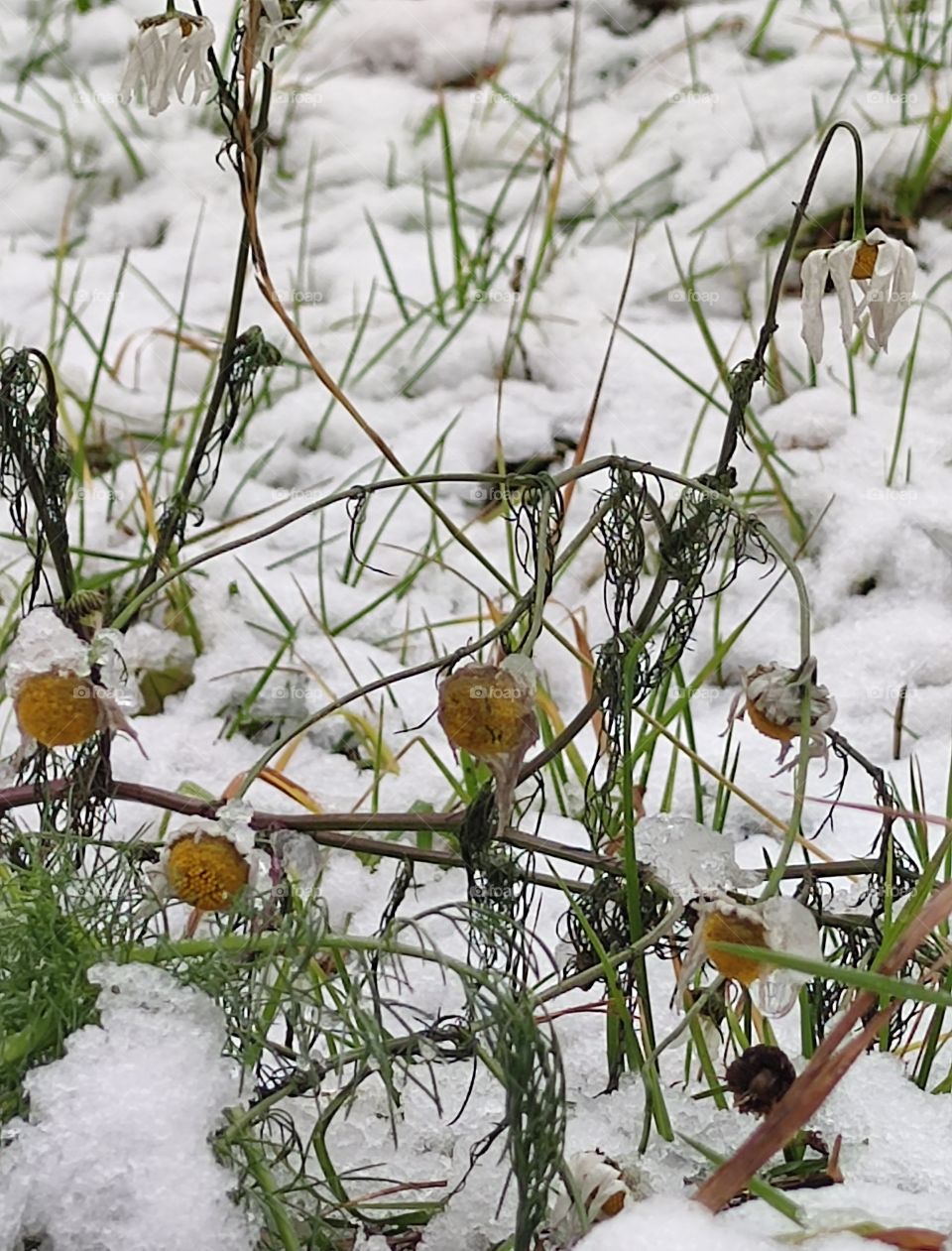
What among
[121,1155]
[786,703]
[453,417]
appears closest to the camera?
[121,1155]

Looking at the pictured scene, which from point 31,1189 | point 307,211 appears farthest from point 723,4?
point 31,1189

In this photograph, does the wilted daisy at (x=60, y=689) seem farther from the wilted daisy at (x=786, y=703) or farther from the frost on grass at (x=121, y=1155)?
the wilted daisy at (x=786, y=703)

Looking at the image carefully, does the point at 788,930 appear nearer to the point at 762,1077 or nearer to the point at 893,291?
the point at 762,1077

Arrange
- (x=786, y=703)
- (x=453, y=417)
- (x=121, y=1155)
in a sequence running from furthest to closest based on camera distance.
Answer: (x=453, y=417)
(x=786, y=703)
(x=121, y=1155)

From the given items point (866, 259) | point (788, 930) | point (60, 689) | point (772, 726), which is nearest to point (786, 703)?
point (772, 726)

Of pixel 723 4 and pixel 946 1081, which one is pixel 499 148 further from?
pixel 946 1081

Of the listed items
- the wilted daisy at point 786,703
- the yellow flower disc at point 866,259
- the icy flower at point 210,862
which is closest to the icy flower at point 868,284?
the yellow flower disc at point 866,259

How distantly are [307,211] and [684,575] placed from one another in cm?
150

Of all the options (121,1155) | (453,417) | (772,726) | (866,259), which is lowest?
(121,1155)

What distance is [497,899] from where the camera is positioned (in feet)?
2.73

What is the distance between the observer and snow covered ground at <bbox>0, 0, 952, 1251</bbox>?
2.45ft

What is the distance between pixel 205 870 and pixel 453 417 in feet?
3.60

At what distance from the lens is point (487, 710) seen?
75 centimetres

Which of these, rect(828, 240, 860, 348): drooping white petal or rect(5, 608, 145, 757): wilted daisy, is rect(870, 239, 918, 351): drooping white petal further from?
rect(5, 608, 145, 757): wilted daisy
